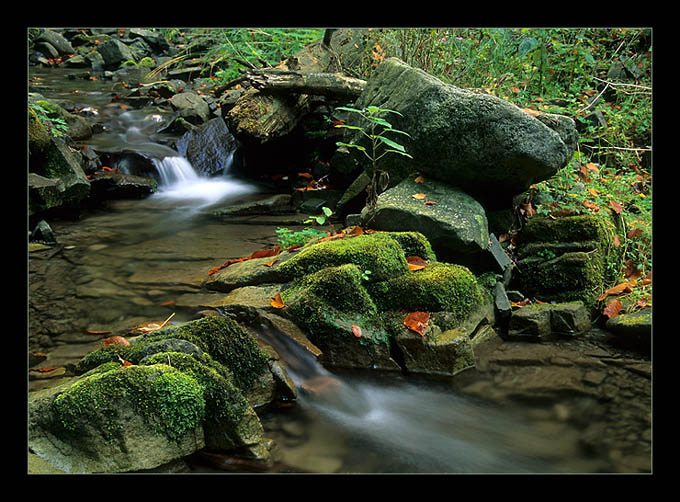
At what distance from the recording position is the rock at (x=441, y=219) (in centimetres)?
443

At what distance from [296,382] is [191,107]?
887 cm

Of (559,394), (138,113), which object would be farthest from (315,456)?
(138,113)

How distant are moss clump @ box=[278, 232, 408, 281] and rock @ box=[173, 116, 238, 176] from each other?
546cm

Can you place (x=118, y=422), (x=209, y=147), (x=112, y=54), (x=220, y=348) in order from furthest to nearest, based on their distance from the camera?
1. (x=112, y=54)
2. (x=209, y=147)
3. (x=220, y=348)
4. (x=118, y=422)

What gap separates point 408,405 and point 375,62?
6.52 meters

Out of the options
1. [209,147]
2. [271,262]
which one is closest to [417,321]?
[271,262]

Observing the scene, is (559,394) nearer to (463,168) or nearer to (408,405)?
(408,405)

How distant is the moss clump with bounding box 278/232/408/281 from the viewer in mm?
3953

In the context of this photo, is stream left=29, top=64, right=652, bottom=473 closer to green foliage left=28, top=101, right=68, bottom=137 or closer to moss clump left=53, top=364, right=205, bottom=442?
moss clump left=53, top=364, right=205, bottom=442

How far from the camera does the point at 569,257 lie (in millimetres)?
4621

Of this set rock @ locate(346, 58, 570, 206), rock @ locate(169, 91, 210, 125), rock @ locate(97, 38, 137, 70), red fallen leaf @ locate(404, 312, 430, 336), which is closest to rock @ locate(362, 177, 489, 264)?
rock @ locate(346, 58, 570, 206)

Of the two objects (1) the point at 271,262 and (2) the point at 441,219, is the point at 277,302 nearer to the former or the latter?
(1) the point at 271,262

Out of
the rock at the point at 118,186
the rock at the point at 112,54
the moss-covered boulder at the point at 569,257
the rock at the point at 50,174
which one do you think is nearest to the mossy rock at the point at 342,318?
the moss-covered boulder at the point at 569,257

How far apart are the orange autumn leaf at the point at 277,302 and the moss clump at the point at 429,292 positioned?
0.66 meters
